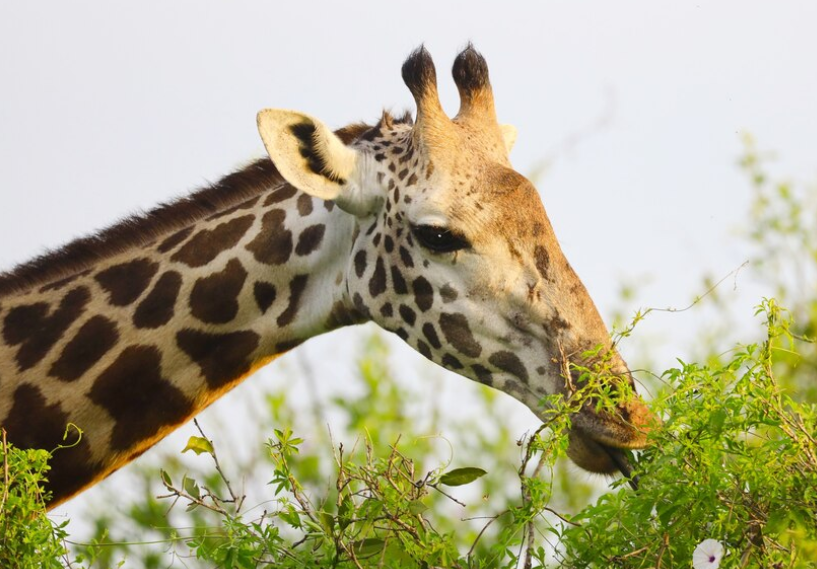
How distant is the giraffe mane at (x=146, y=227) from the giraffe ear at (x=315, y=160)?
2.32 feet

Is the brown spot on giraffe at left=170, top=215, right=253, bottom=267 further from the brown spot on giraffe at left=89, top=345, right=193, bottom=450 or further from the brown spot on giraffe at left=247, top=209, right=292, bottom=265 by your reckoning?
the brown spot on giraffe at left=89, top=345, right=193, bottom=450

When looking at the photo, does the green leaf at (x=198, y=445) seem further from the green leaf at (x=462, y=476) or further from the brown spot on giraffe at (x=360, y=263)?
the brown spot on giraffe at (x=360, y=263)

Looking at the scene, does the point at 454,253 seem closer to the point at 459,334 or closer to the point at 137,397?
the point at 459,334

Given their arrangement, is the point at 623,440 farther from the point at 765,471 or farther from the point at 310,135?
the point at 310,135

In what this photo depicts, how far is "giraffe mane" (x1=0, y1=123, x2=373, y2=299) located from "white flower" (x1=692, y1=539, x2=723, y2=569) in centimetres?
370

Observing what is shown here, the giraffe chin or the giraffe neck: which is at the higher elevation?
the giraffe neck

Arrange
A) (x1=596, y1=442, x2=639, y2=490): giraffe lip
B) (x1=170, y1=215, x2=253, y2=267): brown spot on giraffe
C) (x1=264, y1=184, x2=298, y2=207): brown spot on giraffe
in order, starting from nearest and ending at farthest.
→ (x1=596, y1=442, x2=639, y2=490): giraffe lip → (x1=170, y1=215, x2=253, y2=267): brown spot on giraffe → (x1=264, y1=184, x2=298, y2=207): brown spot on giraffe

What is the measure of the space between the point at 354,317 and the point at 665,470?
8.74 feet

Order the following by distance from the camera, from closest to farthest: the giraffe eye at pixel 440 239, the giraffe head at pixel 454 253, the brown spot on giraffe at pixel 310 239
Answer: the giraffe head at pixel 454 253 → the giraffe eye at pixel 440 239 → the brown spot on giraffe at pixel 310 239

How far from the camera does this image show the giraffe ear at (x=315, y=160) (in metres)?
5.75

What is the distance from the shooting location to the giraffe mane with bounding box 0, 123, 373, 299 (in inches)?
251

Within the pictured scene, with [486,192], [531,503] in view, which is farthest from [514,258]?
[531,503]

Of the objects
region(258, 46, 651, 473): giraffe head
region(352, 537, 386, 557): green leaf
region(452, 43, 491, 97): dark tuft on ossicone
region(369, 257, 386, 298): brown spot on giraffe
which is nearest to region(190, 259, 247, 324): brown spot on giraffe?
region(258, 46, 651, 473): giraffe head

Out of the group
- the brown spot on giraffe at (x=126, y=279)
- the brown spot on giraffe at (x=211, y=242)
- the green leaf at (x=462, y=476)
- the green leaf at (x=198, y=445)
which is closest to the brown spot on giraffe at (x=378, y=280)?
the brown spot on giraffe at (x=211, y=242)
